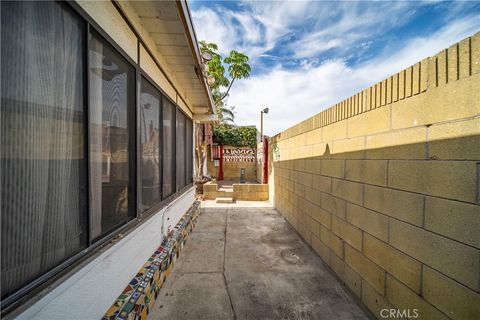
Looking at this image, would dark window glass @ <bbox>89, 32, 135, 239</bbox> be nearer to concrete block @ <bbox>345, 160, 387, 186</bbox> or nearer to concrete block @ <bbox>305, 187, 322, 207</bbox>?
concrete block @ <bbox>345, 160, 387, 186</bbox>

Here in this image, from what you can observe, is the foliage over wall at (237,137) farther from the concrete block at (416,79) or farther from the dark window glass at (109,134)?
the concrete block at (416,79)

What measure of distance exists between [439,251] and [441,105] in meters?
1.04

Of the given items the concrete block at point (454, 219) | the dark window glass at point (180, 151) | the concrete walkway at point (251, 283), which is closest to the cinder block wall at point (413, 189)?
the concrete block at point (454, 219)

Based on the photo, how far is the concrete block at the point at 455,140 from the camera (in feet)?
4.15

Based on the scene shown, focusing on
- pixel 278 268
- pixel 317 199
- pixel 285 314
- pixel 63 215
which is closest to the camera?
pixel 63 215

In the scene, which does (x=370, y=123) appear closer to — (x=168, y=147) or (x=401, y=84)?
(x=401, y=84)

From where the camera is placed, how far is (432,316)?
1.48 meters

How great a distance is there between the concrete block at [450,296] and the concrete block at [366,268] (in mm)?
443

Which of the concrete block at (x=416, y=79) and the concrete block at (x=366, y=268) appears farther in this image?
the concrete block at (x=366, y=268)

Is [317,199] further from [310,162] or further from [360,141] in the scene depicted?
[360,141]

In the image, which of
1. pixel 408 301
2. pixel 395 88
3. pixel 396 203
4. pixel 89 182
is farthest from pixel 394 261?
pixel 89 182

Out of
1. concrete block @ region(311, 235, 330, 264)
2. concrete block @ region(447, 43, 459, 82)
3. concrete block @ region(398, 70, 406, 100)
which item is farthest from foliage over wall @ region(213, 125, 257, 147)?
concrete block @ region(447, 43, 459, 82)

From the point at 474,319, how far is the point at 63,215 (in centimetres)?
257

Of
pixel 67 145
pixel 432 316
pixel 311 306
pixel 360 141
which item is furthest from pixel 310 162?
pixel 67 145
